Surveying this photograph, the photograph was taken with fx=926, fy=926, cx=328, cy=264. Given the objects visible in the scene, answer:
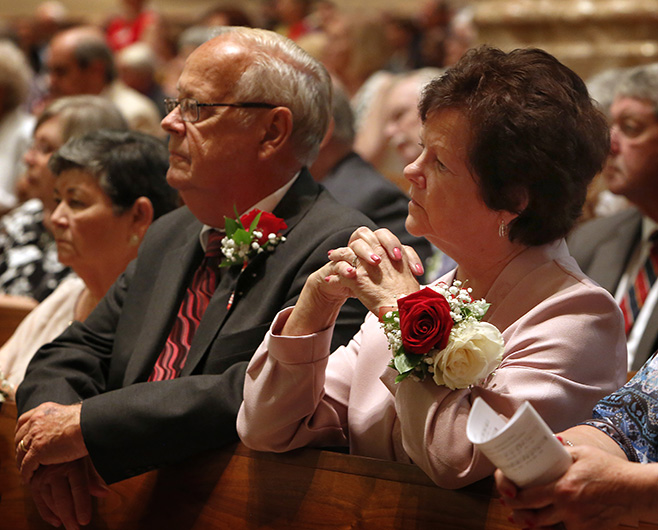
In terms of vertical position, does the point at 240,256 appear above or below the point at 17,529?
above

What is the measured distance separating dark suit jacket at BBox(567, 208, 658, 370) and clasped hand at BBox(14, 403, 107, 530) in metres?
2.31

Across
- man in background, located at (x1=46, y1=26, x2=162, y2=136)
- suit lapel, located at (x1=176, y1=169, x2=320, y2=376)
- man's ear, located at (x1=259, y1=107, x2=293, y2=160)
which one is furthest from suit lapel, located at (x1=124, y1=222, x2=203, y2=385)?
man in background, located at (x1=46, y1=26, x2=162, y2=136)

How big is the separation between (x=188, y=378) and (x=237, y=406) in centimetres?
17

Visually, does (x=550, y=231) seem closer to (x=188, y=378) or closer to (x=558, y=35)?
(x=188, y=378)

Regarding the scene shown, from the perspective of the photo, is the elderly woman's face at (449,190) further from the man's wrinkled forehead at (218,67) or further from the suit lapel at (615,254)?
the suit lapel at (615,254)

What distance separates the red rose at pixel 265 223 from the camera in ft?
9.25

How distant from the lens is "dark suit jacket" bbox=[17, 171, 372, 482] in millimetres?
2520

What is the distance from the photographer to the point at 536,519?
5.72 feet

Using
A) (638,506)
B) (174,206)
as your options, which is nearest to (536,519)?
(638,506)

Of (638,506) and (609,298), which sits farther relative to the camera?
(609,298)

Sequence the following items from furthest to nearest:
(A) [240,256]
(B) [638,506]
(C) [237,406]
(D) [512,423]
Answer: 1. (A) [240,256]
2. (C) [237,406]
3. (B) [638,506]
4. (D) [512,423]

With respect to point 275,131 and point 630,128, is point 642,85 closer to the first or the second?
point 630,128

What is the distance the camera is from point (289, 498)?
228cm

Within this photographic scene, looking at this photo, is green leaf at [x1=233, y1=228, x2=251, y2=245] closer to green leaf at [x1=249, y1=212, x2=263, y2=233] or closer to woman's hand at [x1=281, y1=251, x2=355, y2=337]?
green leaf at [x1=249, y1=212, x2=263, y2=233]
